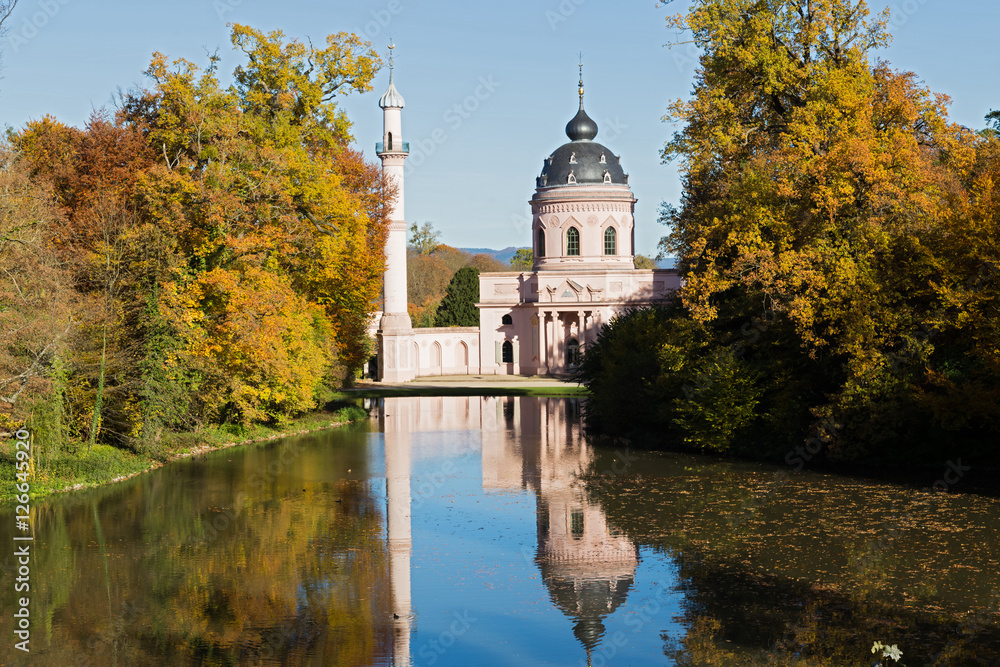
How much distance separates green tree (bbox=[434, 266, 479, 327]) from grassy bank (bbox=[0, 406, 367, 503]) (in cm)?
3947

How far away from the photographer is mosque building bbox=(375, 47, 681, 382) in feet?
203

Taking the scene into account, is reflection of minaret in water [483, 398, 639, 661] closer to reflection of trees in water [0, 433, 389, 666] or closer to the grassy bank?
reflection of trees in water [0, 433, 389, 666]

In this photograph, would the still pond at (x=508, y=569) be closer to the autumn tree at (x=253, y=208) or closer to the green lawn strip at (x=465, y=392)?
the autumn tree at (x=253, y=208)

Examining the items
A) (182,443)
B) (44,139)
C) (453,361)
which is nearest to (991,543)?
(182,443)

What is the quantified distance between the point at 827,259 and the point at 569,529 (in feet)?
28.5

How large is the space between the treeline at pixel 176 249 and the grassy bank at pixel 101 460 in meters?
0.44

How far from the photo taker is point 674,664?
9.27m

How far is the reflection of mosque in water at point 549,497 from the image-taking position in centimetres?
1147

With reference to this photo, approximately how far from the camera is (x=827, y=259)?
20.2 m

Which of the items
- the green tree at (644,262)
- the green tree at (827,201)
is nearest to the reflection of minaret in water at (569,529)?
the green tree at (827,201)

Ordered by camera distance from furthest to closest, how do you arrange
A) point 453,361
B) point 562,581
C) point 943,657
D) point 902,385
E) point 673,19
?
point 453,361 → point 673,19 → point 902,385 → point 562,581 → point 943,657

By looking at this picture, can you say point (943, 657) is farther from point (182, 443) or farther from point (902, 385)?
point (182, 443)

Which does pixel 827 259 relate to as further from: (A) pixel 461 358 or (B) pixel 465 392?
(A) pixel 461 358

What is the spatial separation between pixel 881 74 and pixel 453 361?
44.2 meters
